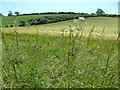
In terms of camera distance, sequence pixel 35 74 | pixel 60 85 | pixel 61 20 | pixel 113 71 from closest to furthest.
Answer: pixel 60 85 < pixel 35 74 < pixel 113 71 < pixel 61 20

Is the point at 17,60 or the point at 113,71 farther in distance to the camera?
the point at 17,60

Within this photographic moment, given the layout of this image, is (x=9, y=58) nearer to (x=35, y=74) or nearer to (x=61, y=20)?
(x=35, y=74)

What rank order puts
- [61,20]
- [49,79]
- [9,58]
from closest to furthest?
[49,79] < [9,58] < [61,20]

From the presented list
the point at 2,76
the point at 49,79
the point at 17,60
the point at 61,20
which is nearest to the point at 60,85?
the point at 49,79

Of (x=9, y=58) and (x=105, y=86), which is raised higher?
(x=9, y=58)

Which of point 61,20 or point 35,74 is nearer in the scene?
point 35,74

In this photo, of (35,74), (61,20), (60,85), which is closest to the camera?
(60,85)

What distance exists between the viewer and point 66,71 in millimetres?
4141

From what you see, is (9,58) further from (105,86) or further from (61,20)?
(61,20)

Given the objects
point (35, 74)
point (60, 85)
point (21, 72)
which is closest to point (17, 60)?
point (21, 72)

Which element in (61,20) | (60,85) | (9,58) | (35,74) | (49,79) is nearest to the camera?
(60,85)

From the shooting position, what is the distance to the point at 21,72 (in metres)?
4.20

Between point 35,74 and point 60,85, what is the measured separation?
2.50ft

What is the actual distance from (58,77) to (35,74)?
19.4 inches
